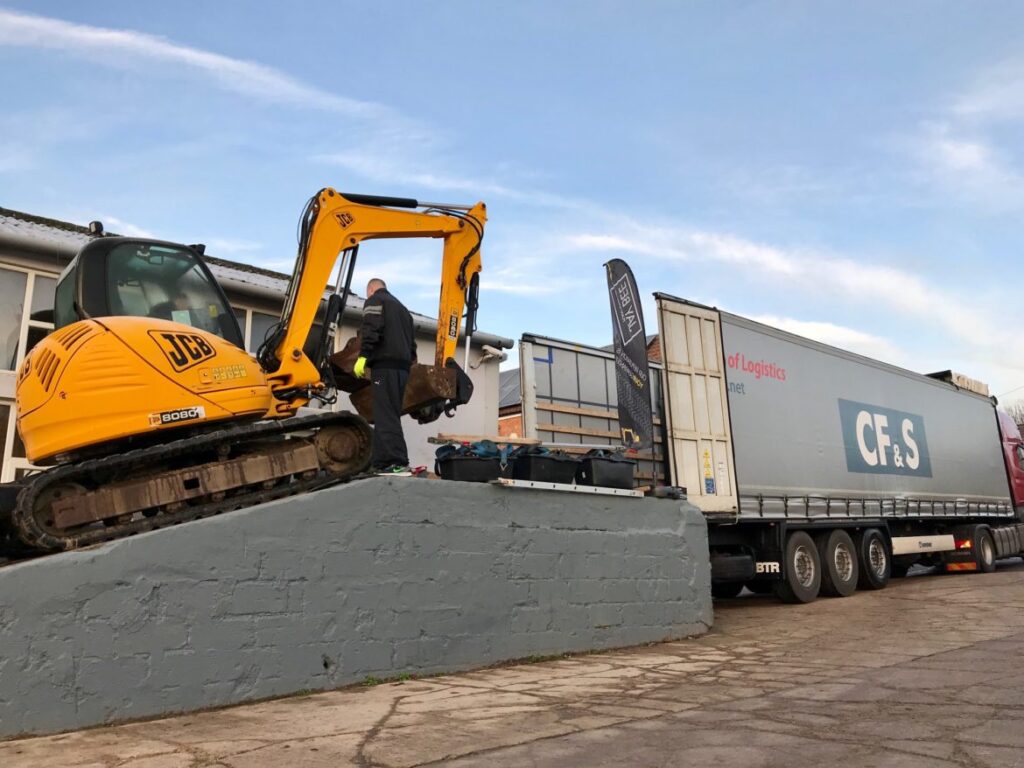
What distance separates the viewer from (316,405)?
441 inches

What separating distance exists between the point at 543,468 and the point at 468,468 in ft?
2.65

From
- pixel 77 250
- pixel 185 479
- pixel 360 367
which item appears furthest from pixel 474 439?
pixel 77 250

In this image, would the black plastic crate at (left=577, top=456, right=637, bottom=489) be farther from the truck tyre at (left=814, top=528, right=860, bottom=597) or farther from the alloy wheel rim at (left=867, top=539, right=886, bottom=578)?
the alloy wheel rim at (left=867, top=539, right=886, bottom=578)

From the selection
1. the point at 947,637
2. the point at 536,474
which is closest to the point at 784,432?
the point at 947,637

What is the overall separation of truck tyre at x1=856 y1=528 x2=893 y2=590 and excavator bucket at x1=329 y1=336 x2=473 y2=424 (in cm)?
825

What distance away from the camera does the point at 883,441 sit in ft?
45.8

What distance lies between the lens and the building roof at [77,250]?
990 centimetres

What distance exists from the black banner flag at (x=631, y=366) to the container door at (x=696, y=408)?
1.00ft

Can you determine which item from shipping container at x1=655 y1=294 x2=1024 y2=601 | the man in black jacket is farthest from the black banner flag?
the man in black jacket

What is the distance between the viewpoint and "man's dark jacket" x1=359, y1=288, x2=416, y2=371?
7277mm

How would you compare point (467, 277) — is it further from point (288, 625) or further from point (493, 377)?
point (493, 377)

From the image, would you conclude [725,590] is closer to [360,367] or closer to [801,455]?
[801,455]

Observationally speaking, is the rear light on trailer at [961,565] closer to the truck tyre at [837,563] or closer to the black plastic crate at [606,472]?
the truck tyre at [837,563]

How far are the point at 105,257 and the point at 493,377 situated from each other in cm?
838
